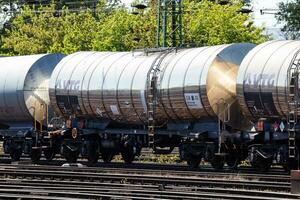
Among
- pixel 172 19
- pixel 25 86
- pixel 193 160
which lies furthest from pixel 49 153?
pixel 172 19

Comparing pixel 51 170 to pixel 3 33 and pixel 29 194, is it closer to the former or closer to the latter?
pixel 29 194

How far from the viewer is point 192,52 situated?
1091 inches

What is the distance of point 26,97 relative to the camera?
1256 inches

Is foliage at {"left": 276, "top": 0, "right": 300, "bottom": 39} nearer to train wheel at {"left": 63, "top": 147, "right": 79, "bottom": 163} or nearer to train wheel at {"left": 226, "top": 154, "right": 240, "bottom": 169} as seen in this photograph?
train wheel at {"left": 63, "top": 147, "right": 79, "bottom": 163}

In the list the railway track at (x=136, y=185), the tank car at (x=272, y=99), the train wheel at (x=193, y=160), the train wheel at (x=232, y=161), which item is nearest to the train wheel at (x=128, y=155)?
the train wheel at (x=193, y=160)

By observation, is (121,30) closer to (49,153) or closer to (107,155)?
(49,153)

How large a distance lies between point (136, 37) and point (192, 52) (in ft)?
93.0

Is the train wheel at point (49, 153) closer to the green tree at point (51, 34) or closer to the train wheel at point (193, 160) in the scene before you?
the train wheel at point (193, 160)

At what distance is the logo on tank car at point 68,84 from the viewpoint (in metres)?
30.6

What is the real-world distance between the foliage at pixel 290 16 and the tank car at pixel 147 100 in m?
35.8

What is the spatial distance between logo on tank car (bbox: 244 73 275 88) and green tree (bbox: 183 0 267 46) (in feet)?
92.3

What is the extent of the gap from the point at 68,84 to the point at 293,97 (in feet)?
32.9

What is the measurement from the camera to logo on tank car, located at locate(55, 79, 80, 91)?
3058cm

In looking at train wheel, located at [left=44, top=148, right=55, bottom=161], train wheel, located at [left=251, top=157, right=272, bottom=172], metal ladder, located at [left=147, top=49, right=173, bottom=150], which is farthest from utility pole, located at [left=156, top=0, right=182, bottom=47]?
train wheel, located at [left=251, top=157, right=272, bottom=172]
